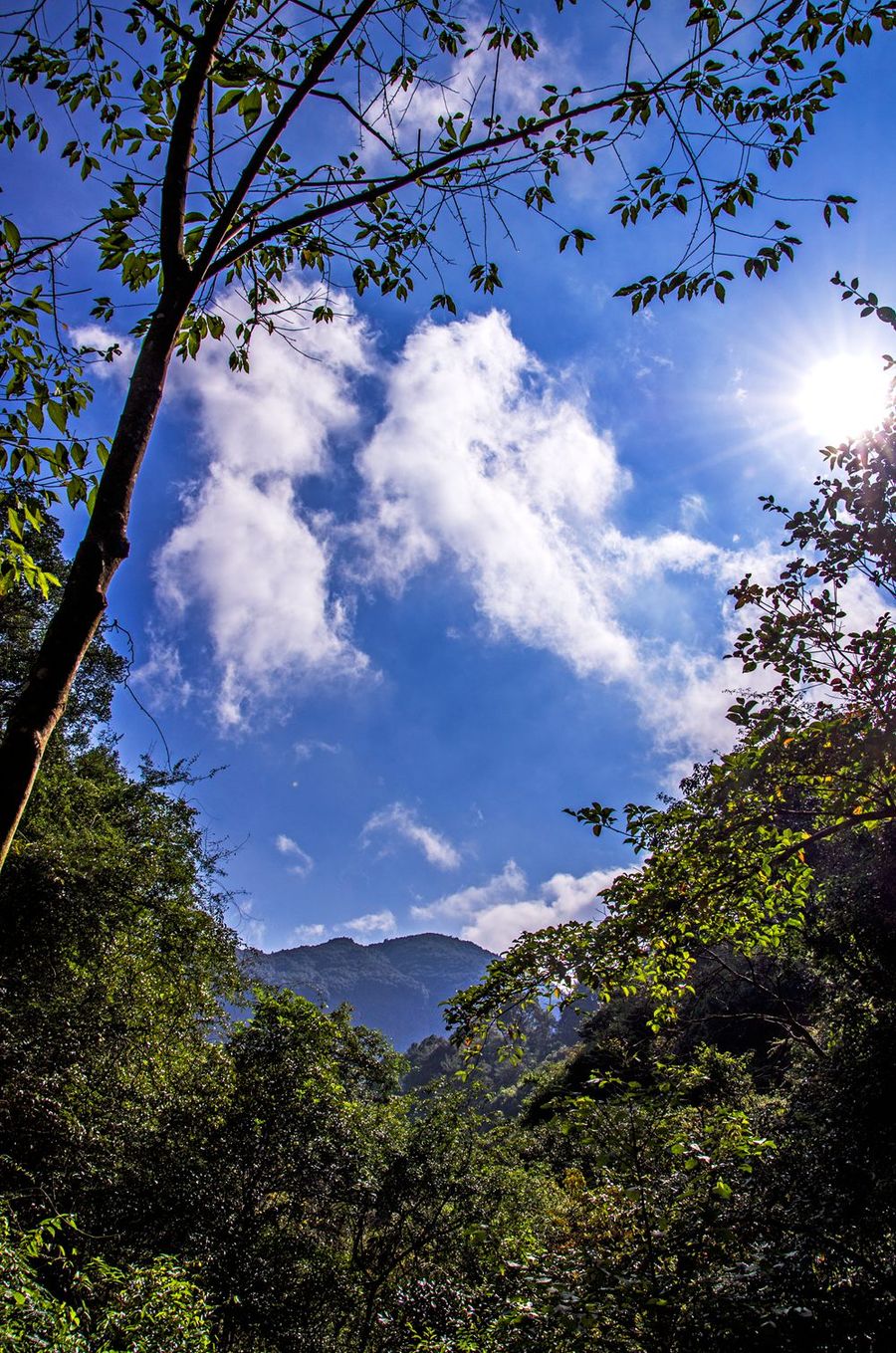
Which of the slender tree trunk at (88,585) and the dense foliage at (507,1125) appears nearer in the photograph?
the slender tree trunk at (88,585)

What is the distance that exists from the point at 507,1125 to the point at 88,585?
49.7 ft

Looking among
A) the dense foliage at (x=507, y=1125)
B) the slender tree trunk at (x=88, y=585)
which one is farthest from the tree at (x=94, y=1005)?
the slender tree trunk at (x=88, y=585)

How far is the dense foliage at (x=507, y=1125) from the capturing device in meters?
4.11

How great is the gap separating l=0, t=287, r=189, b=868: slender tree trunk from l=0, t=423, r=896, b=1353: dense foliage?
386 cm

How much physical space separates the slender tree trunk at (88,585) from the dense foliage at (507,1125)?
386 centimetres

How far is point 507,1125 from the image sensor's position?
1304cm

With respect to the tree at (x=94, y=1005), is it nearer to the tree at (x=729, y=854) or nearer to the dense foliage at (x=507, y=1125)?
the dense foliage at (x=507, y=1125)

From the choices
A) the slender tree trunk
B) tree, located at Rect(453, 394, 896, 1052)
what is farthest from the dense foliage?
the slender tree trunk

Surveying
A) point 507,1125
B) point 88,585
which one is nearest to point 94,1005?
point 507,1125

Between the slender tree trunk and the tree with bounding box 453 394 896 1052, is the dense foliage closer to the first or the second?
the tree with bounding box 453 394 896 1052

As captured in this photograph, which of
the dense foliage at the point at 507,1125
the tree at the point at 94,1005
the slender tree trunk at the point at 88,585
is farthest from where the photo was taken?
the tree at the point at 94,1005

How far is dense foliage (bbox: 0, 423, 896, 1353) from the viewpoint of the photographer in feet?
13.5

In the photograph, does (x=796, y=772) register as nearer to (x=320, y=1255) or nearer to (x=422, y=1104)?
(x=320, y=1255)

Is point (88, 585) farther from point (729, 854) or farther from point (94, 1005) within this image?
point (94, 1005)
